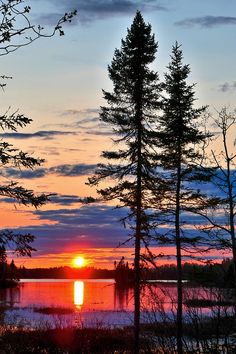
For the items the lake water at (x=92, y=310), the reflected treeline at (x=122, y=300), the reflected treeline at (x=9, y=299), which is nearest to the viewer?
the lake water at (x=92, y=310)

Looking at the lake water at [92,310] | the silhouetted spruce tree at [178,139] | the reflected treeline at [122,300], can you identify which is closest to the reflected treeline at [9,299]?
the lake water at [92,310]

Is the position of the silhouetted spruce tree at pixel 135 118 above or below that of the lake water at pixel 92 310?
above

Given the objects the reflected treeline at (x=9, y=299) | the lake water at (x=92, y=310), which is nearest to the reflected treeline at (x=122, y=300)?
the lake water at (x=92, y=310)

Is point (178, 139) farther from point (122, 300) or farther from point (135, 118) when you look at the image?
point (122, 300)

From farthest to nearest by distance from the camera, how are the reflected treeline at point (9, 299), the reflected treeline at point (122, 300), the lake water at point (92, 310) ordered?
the reflected treeline at point (9, 299) → the reflected treeline at point (122, 300) → the lake water at point (92, 310)

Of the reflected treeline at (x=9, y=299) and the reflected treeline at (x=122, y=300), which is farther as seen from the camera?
the reflected treeline at (x=9, y=299)

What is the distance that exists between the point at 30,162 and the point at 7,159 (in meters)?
0.55

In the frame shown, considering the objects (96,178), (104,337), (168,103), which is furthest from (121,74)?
(104,337)

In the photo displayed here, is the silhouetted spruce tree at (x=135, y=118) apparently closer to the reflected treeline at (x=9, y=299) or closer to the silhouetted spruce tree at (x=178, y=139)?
the silhouetted spruce tree at (x=178, y=139)

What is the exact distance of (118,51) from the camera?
3034cm

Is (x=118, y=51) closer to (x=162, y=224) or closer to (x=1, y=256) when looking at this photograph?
(x=162, y=224)

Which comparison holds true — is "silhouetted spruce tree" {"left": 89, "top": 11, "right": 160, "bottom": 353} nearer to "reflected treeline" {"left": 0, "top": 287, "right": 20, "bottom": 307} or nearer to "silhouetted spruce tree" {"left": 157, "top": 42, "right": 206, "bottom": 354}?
"silhouetted spruce tree" {"left": 157, "top": 42, "right": 206, "bottom": 354}

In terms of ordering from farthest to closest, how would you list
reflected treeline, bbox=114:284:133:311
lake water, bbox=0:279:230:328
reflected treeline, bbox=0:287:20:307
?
reflected treeline, bbox=0:287:20:307, reflected treeline, bbox=114:284:133:311, lake water, bbox=0:279:230:328

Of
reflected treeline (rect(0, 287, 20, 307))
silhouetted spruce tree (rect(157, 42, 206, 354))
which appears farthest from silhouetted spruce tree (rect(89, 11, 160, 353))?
reflected treeline (rect(0, 287, 20, 307))
